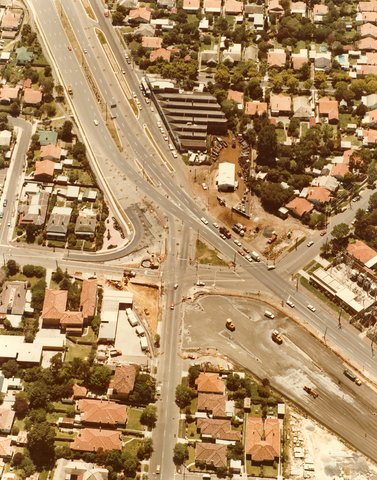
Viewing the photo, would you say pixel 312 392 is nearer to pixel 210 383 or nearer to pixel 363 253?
pixel 210 383

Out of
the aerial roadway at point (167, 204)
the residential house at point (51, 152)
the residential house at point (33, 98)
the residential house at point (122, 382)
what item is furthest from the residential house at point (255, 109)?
the residential house at point (122, 382)

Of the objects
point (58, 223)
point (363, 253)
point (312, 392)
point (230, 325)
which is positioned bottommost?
point (312, 392)

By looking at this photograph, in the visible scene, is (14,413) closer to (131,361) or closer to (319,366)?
(131,361)

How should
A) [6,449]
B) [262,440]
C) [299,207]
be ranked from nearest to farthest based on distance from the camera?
[6,449]
[262,440]
[299,207]

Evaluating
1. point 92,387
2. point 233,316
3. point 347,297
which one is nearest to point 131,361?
point 92,387

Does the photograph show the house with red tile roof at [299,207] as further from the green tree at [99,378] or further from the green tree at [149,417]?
the green tree at [149,417]

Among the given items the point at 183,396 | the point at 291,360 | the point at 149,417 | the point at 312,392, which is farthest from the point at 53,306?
the point at 312,392
